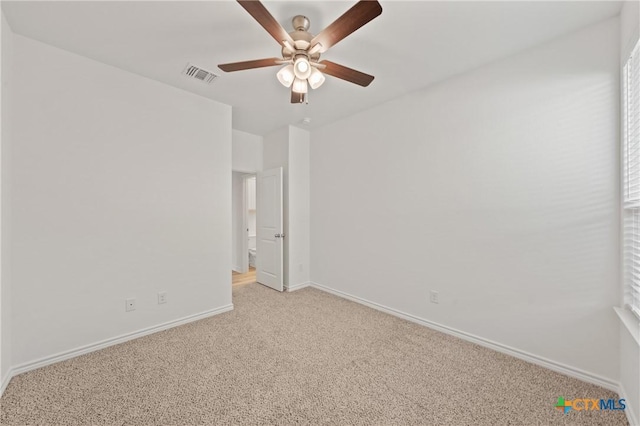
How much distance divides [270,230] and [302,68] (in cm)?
284

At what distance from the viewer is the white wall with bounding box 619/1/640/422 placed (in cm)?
152

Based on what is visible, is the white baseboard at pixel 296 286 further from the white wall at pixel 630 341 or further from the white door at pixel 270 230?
the white wall at pixel 630 341

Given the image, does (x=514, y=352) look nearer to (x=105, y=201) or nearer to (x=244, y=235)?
(x=105, y=201)

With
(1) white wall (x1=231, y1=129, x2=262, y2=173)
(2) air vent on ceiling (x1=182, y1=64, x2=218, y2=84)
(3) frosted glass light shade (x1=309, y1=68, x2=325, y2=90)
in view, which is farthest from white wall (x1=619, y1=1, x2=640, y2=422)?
(1) white wall (x1=231, y1=129, x2=262, y2=173)

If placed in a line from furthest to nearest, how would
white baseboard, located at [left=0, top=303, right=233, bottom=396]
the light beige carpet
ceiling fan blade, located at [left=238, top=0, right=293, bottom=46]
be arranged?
white baseboard, located at [left=0, top=303, right=233, bottom=396] → the light beige carpet → ceiling fan blade, located at [left=238, top=0, right=293, bottom=46]

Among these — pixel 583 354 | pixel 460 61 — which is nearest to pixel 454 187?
pixel 460 61

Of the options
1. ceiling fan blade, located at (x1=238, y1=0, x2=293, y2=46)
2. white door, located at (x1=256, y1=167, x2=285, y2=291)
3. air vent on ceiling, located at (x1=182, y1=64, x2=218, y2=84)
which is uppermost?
air vent on ceiling, located at (x1=182, y1=64, x2=218, y2=84)

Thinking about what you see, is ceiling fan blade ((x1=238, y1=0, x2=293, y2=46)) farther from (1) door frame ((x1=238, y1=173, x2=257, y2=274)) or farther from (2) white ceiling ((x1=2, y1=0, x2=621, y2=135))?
(1) door frame ((x1=238, y1=173, x2=257, y2=274))

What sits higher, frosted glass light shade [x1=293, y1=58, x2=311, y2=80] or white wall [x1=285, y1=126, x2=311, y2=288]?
frosted glass light shade [x1=293, y1=58, x2=311, y2=80]

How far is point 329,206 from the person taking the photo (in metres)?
3.99

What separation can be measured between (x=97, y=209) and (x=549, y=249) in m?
3.91

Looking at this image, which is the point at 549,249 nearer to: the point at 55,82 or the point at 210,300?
the point at 210,300

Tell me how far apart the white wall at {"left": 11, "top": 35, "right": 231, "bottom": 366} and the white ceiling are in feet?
1.08

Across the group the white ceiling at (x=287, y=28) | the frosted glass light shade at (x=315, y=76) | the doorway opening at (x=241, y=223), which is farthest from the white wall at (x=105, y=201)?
the doorway opening at (x=241, y=223)
